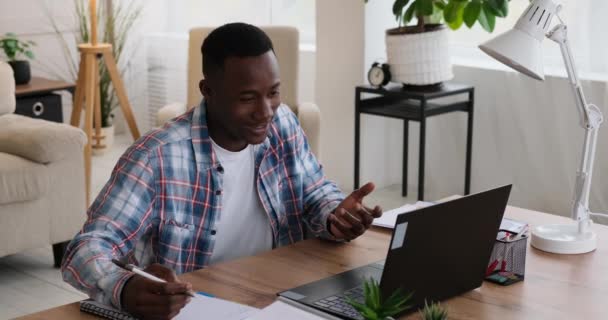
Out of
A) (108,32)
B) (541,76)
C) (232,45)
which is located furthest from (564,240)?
(108,32)

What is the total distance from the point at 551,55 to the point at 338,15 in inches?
39.8

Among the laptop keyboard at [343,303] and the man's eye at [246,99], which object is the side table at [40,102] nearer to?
the man's eye at [246,99]

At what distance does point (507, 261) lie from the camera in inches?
65.6

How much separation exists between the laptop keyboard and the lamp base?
0.46 metres

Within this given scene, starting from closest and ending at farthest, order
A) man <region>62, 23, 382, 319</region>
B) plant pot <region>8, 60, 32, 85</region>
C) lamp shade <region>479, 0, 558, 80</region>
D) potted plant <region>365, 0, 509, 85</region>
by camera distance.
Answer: man <region>62, 23, 382, 319</region> → lamp shade <region>479, 0, 558, 80</region> → potted plant <region>365, 0, 509, 85</region> → plant pot <region>8, 60, 32, 85</region>

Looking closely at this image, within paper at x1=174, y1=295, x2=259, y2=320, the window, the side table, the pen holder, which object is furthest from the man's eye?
the side table

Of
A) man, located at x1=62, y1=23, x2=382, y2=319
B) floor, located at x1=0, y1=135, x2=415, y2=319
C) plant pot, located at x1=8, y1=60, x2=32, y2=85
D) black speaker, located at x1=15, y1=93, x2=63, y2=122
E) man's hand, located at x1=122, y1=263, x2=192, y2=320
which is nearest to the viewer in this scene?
man's hand, located at x1=122, y1=263, x2=192, y2=320

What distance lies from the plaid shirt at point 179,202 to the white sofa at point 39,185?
1.50 m

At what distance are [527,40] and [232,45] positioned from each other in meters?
0.57

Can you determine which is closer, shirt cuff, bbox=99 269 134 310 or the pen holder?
shirt cuff, bbox=99 269 134 310

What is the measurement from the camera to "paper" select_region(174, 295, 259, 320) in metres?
1.43

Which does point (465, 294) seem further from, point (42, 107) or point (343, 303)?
point (42, 107)

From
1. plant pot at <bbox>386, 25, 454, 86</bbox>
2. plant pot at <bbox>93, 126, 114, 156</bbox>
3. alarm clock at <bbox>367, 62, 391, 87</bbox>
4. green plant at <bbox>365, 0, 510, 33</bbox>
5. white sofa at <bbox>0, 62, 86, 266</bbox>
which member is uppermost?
green plant at <bbox>365, 0, 510, 33</bbox>

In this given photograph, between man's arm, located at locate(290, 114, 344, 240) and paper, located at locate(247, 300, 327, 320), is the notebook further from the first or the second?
man's arm, located at locate(290, 114, 344, 240)
